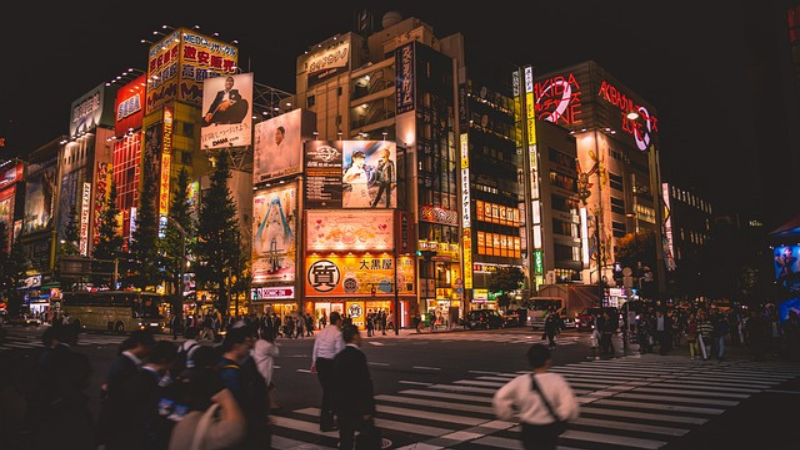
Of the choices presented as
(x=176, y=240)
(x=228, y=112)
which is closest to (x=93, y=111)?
(x=228, y=112)

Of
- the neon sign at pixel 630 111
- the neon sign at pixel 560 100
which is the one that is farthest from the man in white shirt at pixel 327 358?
the neon sign at pixel 630 111

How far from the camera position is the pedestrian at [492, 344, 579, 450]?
442cm

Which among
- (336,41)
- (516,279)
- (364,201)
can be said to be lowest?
(516,279)

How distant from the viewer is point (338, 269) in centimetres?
4941

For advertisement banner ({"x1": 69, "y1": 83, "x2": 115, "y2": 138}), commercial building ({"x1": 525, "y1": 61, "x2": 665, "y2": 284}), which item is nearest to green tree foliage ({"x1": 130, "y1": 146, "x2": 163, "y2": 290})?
advertisement banner ({"x1": 69, "y1": 83, "x2": 115, "y2": 138})

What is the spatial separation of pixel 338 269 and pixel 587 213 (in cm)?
4282

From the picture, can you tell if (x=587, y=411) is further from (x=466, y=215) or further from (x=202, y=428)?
(x=466, y=215)

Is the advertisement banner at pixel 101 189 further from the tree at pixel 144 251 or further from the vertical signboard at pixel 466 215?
the vertical signboard at pixel 466 215

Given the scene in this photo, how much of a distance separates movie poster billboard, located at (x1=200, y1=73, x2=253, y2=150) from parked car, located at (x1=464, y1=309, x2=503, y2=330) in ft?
94.0

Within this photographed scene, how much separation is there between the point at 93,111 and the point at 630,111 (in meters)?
89.6

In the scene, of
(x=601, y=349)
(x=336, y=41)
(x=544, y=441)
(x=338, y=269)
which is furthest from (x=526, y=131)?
(x=544, y=441)

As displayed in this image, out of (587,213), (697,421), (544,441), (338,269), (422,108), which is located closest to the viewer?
(544,441)

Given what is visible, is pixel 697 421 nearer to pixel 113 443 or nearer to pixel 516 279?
pixel 113 443

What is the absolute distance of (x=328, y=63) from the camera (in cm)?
6756
